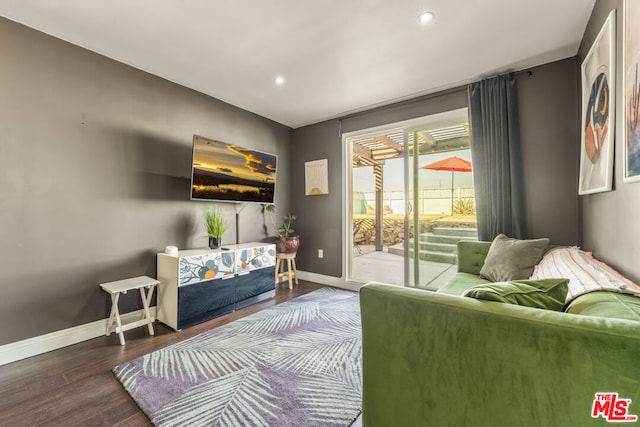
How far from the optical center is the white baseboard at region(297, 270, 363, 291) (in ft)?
12.0

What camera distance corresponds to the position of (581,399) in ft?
2.26

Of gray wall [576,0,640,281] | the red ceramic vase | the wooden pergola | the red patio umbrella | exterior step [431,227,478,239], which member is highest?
the wooden pergola

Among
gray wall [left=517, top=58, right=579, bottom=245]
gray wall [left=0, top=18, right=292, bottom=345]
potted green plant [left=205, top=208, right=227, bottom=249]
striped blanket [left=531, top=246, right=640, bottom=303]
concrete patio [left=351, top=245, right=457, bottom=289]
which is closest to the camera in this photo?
striped blanket [left=531, top=246, right=640, bottom=303]

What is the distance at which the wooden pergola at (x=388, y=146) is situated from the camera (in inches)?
119

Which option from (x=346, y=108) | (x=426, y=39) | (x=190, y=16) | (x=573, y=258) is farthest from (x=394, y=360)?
(x=346, y=108)

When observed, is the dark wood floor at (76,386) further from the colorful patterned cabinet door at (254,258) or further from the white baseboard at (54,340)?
the colorful patterned cabinet door at (254,258)

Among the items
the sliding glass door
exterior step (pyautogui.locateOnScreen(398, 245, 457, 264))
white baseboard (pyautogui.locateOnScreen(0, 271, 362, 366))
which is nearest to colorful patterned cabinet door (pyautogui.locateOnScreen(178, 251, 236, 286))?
white baseboard (pyautogui.locateOnScreen(0, 271, 362, 366))

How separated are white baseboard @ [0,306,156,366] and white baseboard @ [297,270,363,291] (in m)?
2.32

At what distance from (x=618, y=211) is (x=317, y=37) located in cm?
227

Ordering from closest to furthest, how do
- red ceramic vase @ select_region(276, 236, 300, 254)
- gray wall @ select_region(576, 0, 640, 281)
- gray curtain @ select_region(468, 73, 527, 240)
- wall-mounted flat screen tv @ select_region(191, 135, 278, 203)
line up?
gray wall @ select_region(576, 0, 640, 281) < gray curtain @ select_region(468, 73, 527, 240) < wall-mounted flat screen tv @ select_region(191, 135, 278, 203) < red ceramic vase @ select_region(276, 236, 300, 254)

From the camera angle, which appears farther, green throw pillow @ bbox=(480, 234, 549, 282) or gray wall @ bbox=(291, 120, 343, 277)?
gray wall @ bbox=(291, 120, 343, 277)

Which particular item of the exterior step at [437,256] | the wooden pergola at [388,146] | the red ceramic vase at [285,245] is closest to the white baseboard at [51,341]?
the red ceramic vase at [285,245]

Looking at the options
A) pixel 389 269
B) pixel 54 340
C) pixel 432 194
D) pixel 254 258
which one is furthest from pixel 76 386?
pixel 389 269

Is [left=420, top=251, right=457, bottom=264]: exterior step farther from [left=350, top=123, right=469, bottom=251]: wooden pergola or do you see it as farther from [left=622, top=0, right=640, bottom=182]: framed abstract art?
[left=622, top=0, right=640, bottom=182]: framed abstract art
